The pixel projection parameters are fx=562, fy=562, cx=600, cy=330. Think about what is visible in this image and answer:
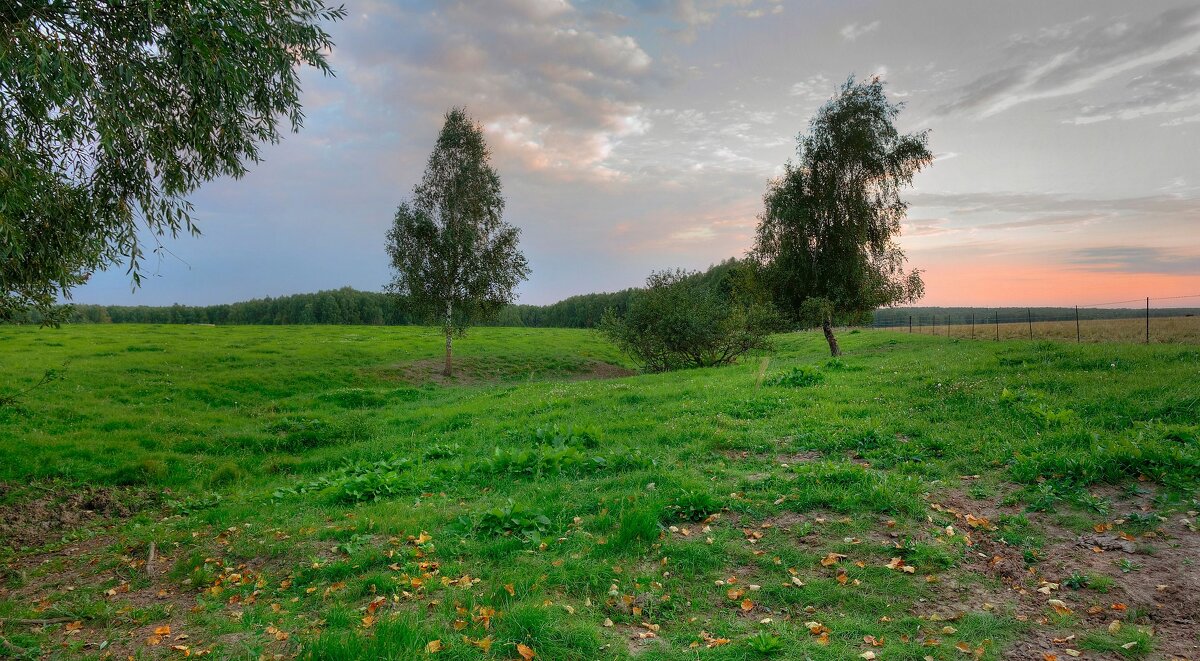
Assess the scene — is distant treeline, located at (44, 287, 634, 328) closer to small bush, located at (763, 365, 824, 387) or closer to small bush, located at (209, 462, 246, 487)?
small bush, located at (763, 365, 824, 387)

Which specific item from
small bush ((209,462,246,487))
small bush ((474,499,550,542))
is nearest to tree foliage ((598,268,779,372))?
small bush ((209,462,246,487))

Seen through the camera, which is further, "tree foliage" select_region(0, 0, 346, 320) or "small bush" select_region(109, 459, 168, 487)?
"small bush" select_region(109, 459, 168, 487)

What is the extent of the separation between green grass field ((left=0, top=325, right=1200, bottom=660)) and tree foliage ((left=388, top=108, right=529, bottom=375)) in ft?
62.9

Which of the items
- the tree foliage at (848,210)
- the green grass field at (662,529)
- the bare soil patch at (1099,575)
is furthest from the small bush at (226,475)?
the tree foliage at (848,210)

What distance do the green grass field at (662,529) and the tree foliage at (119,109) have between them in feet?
14.6

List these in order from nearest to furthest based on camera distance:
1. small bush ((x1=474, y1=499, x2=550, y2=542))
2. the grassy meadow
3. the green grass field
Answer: the green grass field → small bush ((x1=474, y1=499, x2=550, y2=542)) → the grassy meadow

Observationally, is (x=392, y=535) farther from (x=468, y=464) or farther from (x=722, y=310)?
(x=722, y=310)

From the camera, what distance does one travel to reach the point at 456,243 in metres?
33.3

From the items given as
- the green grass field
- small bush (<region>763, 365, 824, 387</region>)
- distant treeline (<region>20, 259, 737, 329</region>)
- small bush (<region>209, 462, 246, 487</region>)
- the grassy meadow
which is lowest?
small bush (<region>209, 462, 246, 487</region>)

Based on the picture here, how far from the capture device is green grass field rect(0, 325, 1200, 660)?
514cm

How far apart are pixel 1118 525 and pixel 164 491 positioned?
16.2m

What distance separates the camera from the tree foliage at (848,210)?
30484mm

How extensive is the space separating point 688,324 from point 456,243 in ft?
47.4

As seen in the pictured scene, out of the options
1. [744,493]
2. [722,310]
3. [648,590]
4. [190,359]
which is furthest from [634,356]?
[648,590]
